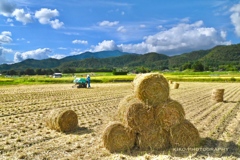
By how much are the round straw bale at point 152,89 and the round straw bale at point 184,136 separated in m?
0.94

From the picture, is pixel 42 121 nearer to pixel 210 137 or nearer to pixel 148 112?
pixel 148 112

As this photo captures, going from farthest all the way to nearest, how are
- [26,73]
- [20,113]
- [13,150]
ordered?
1. [26,73]
2. [20,113]
3. [13,150]

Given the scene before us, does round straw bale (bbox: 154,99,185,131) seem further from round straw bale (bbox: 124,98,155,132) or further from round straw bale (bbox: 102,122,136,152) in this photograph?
round straw bale (bbox: 102,122,136,152)

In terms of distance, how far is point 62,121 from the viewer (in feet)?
32.8

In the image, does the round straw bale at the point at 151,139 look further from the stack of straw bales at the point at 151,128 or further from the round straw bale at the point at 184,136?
the round straw bale at the point at 184,136

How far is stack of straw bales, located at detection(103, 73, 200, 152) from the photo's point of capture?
772 cm

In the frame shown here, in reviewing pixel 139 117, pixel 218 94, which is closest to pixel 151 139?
pixel 139 117

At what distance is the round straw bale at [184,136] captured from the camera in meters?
7.83

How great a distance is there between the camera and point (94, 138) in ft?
29.5

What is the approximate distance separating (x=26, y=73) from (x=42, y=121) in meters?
110

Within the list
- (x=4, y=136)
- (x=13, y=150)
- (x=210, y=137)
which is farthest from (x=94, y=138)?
(x=210, y=137)

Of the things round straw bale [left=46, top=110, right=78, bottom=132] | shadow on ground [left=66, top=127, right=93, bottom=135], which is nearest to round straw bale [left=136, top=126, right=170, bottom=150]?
shadow on ground [left=66, top=127, right=93, bottom=135]

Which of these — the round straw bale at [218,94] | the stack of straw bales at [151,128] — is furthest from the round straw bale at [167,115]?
the round straw bale at [218,94]

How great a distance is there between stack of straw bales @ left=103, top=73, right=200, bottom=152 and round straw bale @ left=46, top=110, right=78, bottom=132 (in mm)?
2802
